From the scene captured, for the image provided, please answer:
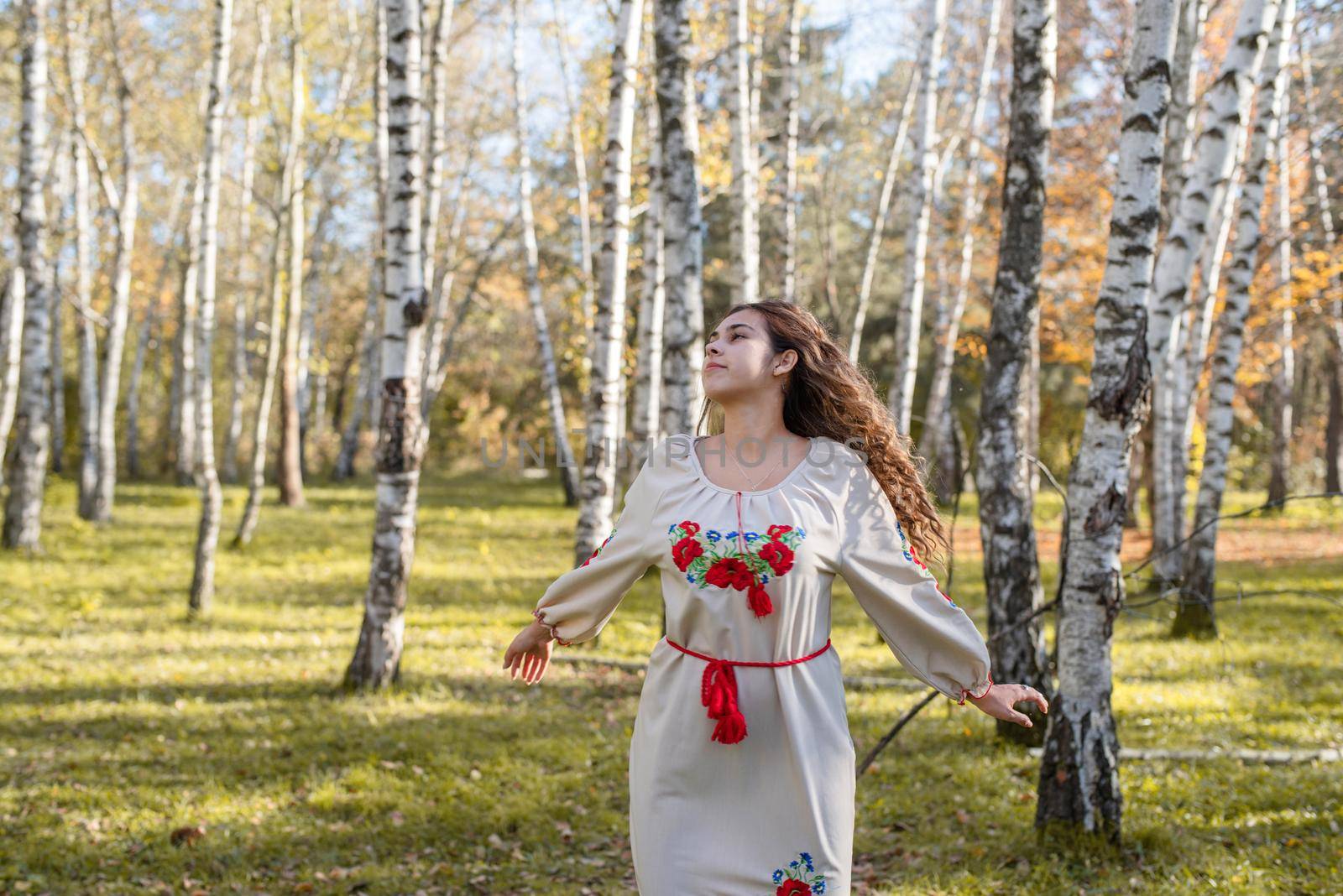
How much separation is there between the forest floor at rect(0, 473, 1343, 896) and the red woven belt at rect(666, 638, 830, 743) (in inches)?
13.5

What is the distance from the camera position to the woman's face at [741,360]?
9.12 ft

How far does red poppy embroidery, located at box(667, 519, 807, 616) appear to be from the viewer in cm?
258

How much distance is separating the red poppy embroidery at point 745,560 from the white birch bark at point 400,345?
4358mm

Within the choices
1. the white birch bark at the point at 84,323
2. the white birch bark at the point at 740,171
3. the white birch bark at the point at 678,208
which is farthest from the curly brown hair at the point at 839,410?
the white birch bark at the point at 84,323

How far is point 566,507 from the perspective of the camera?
1955cm

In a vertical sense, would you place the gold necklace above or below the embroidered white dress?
above

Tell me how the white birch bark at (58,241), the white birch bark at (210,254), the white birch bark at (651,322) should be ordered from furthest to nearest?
the white birch bark at (58,241) → the white birch bark at (651,322) → the white birch bark at (210,254)

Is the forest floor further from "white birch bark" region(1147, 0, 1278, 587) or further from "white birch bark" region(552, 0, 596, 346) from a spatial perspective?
"white birch bark" region(552, 0, 596, 346)

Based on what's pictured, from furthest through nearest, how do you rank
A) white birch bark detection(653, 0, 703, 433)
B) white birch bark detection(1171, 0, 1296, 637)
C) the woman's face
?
white birch bark detection(1171, 0, 1296, 637), white birch bark detection(653, 0, 703, 433), the woman's face

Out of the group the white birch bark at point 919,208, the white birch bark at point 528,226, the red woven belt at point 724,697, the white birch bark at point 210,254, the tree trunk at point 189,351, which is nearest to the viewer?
the red woven belt at point 724,697

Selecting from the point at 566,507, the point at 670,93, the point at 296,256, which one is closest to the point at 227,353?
Answer: the point at 566,507

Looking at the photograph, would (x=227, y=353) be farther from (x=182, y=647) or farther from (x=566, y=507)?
(x=182, y=647)

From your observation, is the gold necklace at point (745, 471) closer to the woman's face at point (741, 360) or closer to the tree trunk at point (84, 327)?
the woman's face at point (741, 360)

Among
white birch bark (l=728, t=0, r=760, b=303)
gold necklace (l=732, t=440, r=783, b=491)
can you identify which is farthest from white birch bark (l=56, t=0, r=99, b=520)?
gold necklace (l=732, t=440, r=783, b=491)
